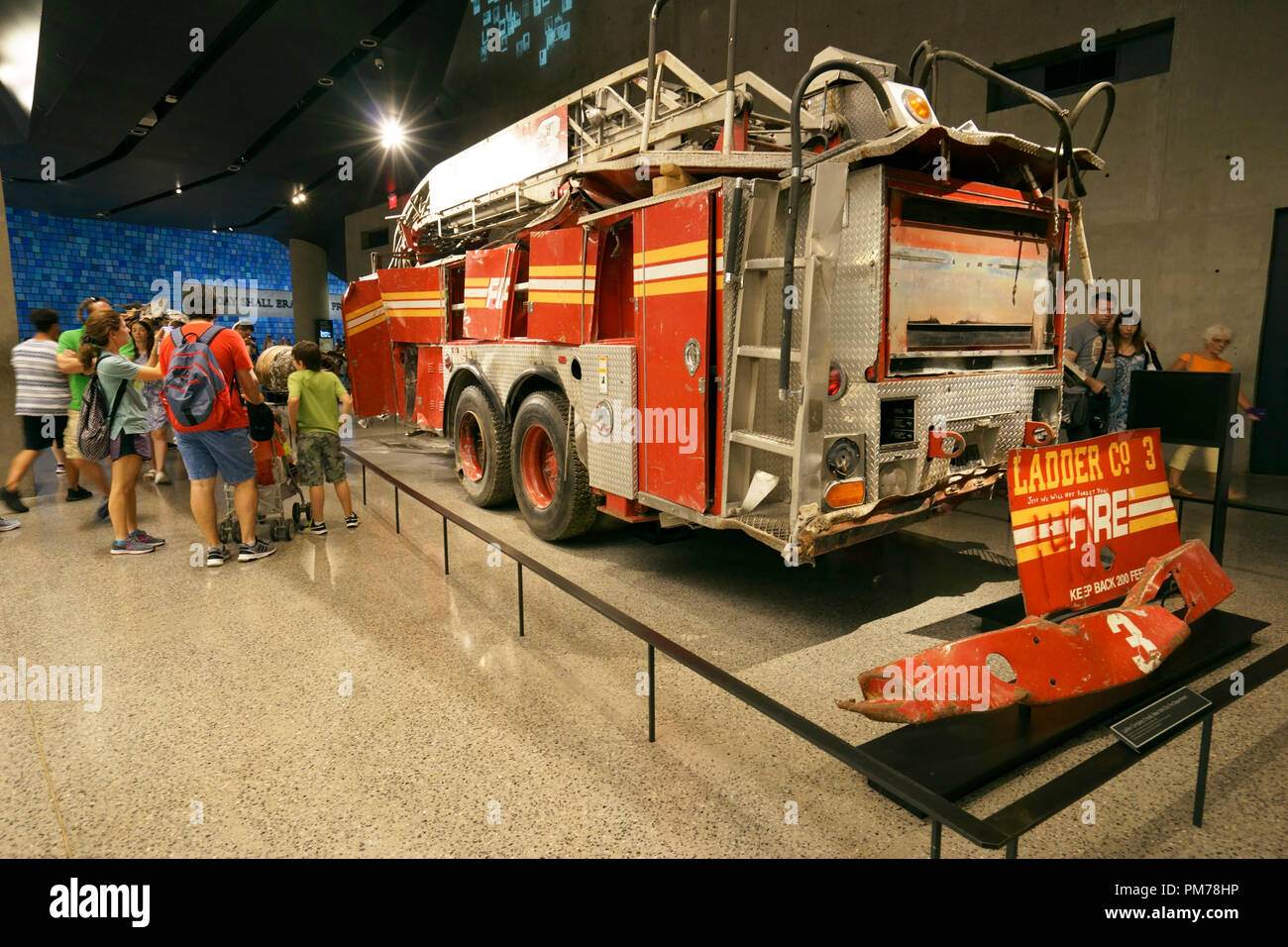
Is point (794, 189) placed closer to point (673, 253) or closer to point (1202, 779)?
point (673, 253)

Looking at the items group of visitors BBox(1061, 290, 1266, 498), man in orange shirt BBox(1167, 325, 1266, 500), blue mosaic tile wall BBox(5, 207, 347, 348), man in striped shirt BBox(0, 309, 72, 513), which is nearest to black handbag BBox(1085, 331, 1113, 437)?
group of visitors BBox(1061, 290, 1266, 498)

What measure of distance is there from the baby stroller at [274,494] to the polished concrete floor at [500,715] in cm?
49

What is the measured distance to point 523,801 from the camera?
2.58m

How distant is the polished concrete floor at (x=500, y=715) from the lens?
244 centimetres

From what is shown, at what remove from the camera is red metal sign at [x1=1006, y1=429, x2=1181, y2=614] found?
3.12 metres

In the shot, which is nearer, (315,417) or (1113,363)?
(315,417)

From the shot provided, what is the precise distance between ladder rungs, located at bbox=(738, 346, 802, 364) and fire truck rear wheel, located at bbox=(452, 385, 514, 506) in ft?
9.69

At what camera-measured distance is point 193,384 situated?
4.80 metres

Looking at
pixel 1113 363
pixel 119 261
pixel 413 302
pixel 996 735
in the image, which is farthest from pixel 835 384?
pixel 119 261

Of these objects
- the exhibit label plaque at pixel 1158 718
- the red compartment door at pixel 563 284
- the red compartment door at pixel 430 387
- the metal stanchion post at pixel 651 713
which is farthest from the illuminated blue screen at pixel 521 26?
the exhibit label plaque at pixel 1158 718

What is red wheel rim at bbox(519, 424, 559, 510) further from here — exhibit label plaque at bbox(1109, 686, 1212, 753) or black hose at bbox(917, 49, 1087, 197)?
exhibit label plaque at bbox(1109, 686, 1212, 753)

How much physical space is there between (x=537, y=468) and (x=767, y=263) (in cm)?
289

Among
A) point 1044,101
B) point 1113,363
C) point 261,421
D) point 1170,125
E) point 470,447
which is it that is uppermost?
point 1170,125
